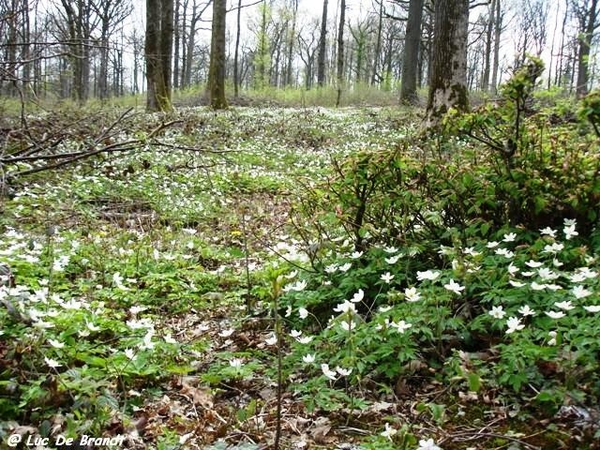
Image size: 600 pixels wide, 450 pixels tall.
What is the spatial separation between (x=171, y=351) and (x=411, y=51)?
19028 millimetres

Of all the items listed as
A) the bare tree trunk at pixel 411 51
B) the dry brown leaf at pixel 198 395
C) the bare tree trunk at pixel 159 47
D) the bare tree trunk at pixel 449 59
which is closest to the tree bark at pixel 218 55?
the bare tree trunk at pixel 159 47

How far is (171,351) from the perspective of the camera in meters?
3.03

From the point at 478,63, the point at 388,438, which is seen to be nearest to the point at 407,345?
the point at 388,438

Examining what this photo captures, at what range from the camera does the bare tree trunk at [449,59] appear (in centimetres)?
836

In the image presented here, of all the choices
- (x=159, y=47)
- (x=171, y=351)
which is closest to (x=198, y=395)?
(x=171, y=351)

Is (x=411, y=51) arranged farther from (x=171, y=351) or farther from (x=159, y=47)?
(x=171, y=351)

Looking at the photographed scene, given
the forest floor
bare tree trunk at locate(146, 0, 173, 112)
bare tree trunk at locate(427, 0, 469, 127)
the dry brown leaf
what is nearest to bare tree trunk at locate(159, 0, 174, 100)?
bare tree trunk at locate(146, 0, 173, 112)

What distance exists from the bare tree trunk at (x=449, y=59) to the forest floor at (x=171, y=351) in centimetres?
411

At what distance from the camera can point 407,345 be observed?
2.71 metres

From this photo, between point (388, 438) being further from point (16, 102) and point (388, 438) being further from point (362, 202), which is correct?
point (16, 102)

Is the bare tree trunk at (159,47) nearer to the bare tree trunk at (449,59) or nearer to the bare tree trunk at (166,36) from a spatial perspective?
the bare tree trunk at (166,36)

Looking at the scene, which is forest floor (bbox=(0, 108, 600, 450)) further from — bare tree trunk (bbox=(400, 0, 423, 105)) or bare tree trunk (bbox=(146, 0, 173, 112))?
bare tree trunk (bbox=(400, 0, 423, 105))

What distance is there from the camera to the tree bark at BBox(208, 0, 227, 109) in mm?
17219

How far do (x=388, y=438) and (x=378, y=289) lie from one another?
1.47 m
